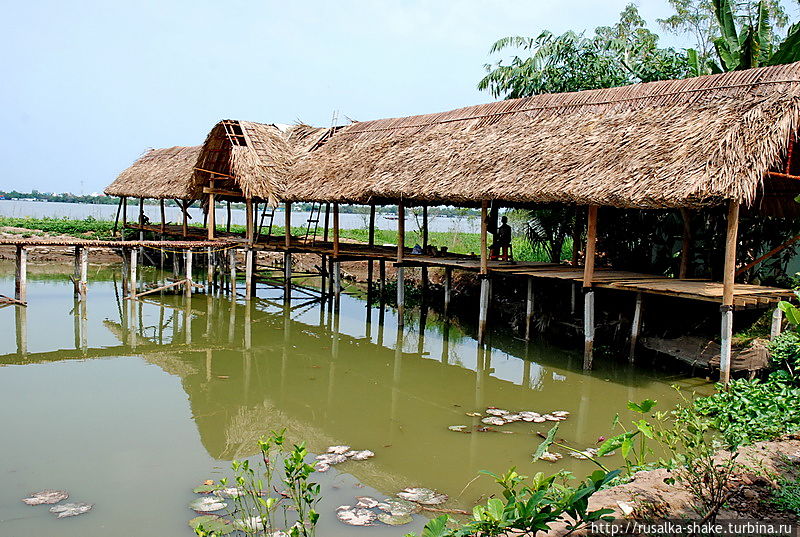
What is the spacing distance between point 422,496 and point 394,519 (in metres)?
0.45

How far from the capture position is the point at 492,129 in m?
11.6

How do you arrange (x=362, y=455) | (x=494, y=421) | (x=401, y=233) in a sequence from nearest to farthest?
1. (x=362, y=455)
2. (x=494, y=421)
3. (x=401, y=233)

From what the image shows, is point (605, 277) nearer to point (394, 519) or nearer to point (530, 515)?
point (394, 519)

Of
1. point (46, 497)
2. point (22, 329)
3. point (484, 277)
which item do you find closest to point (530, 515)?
point (46, 497)

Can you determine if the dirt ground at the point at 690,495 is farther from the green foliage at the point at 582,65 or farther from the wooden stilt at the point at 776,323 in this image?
the green foliage at the point at 582,65

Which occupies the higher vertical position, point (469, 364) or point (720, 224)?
point (720, 224)

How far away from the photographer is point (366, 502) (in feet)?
16.2

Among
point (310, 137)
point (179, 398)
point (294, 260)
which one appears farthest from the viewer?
point (294, 260)

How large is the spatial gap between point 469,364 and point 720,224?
487 centimetres

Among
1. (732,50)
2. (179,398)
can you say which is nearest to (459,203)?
(732,50)

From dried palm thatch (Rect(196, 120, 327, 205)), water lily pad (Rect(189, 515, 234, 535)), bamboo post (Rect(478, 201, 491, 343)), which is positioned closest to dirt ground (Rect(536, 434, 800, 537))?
water lily pad (Rect(189, 515, 234, 535))

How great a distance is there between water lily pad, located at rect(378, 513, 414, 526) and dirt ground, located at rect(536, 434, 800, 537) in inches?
56.9

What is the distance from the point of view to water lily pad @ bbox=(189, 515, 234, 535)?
14.4ft

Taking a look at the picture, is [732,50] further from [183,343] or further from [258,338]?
[183,343]
